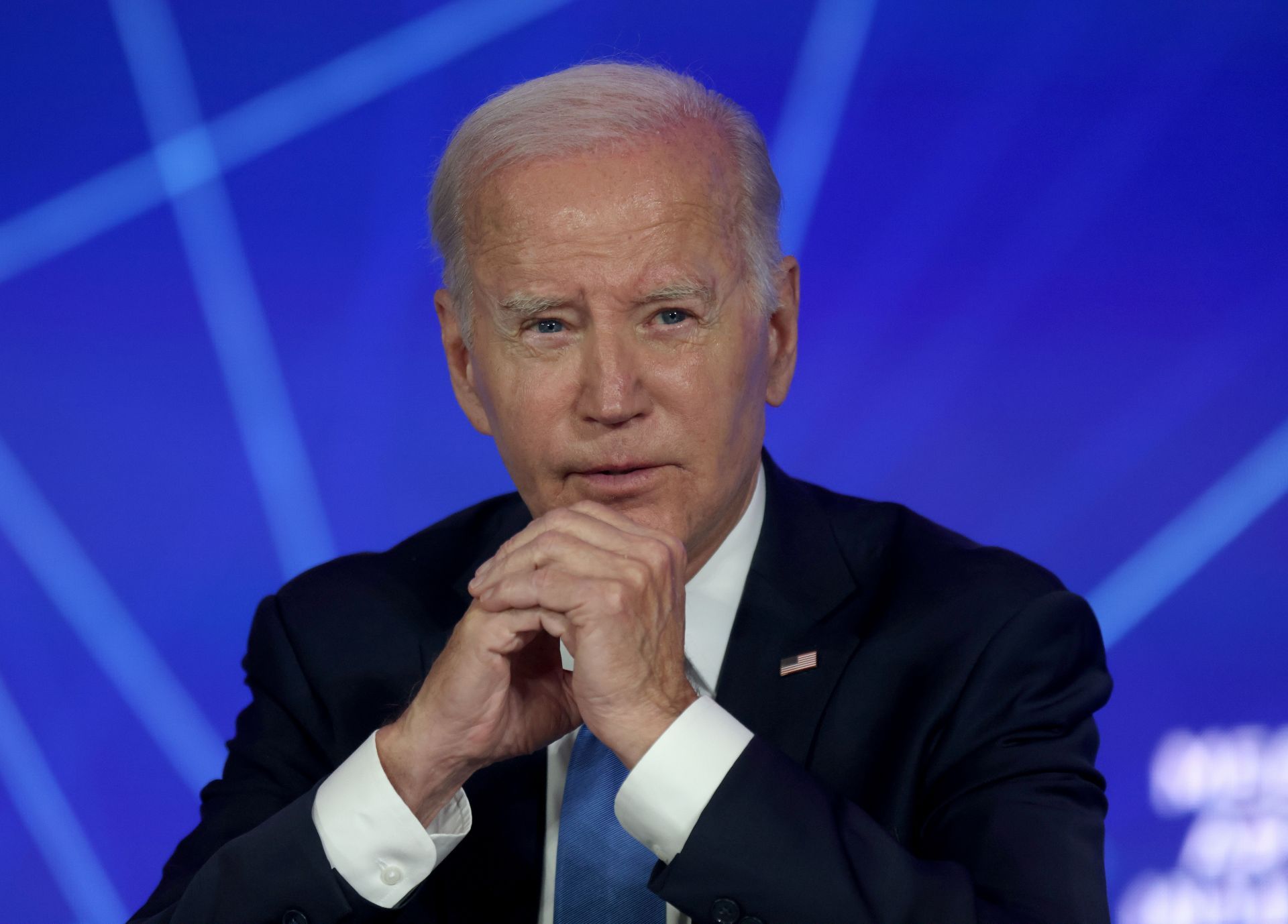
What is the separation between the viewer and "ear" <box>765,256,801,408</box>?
2.45 m

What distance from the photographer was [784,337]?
248 cm

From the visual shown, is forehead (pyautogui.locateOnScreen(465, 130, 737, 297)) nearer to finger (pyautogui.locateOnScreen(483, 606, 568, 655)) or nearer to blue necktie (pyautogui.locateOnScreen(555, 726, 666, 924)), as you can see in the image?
finger (pyautogui.locateOnScreen(483, 606, 568, 655))

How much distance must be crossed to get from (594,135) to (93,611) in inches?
83.3

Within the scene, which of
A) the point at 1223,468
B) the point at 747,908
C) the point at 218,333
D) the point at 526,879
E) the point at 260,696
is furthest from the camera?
the point at 218,333

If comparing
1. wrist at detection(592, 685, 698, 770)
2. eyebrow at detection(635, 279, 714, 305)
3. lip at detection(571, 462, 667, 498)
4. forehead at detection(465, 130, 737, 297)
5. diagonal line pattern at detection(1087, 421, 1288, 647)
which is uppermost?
forehead at detection(465, 130, 737, 297)

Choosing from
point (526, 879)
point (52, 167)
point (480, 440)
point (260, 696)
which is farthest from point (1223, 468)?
point (52, 167)

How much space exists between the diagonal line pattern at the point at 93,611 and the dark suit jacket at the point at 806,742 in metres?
1.15

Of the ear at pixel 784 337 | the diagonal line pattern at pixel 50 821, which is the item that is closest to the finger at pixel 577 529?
the ear at pixel 784 337

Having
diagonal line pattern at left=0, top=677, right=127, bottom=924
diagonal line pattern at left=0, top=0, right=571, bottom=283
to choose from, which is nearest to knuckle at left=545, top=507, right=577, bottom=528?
diagonal line pattern at left=0, top=0, right=571, bottom=283

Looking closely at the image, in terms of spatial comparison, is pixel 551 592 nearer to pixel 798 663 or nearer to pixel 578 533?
pixel 578 533

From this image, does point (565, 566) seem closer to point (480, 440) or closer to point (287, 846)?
point (287, 846)

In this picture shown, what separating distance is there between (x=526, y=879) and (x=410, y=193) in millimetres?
1976

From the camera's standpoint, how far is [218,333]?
365 cm

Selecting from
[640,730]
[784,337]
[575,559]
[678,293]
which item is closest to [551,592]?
[575,559]
